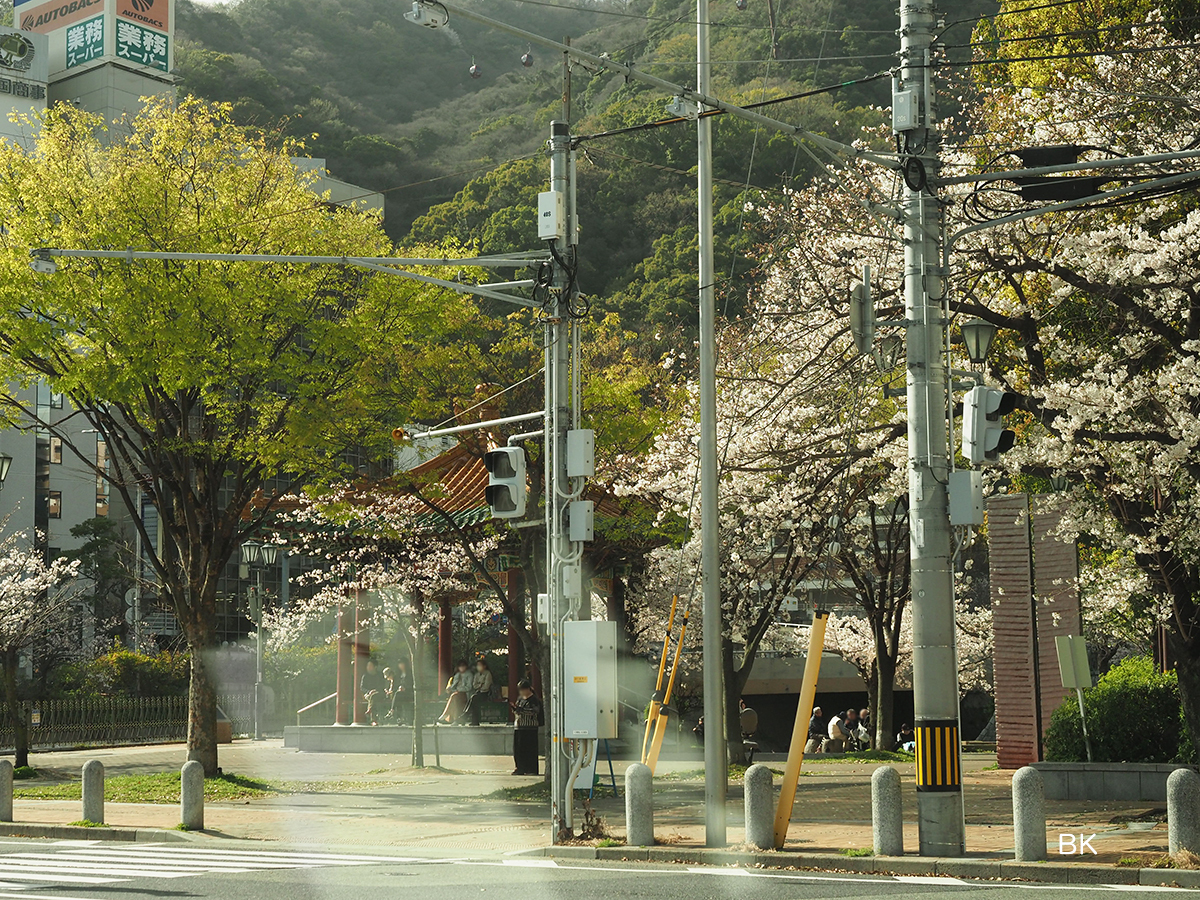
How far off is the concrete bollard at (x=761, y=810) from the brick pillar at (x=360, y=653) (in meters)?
18.4

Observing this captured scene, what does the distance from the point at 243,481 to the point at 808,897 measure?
15646 millimetres

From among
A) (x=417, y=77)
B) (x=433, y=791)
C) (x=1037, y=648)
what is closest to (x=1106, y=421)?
(x=1037, y=648)

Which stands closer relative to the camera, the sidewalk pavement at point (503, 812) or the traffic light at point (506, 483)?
the traffic light at point (506, 483)

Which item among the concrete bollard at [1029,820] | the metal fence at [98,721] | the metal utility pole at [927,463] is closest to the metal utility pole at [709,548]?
the metal utility pole at [927,463]

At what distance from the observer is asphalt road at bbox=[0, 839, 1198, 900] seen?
1072 centimetres

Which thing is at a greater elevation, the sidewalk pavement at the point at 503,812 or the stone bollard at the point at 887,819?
the stone bollard at the point at 887,819

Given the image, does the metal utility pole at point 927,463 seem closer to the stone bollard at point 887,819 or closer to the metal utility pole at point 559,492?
the stone bollard at point 887,819

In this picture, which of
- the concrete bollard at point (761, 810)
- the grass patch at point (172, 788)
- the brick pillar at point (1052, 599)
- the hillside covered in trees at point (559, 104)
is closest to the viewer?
the concrete bollard at point (761, 810)

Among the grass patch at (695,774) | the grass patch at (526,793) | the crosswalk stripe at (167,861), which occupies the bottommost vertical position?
the grass patch at (695,774)

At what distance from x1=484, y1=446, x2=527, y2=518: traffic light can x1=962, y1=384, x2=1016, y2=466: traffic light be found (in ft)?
15.7

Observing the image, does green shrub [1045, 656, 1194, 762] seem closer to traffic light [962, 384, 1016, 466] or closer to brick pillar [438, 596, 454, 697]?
traffic light [962, 384, 1016, 466]

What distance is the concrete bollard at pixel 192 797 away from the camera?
16906 millimetres

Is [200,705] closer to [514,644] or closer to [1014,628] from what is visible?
[514,644]

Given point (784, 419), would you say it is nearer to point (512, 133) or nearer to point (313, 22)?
point (512, 133)
